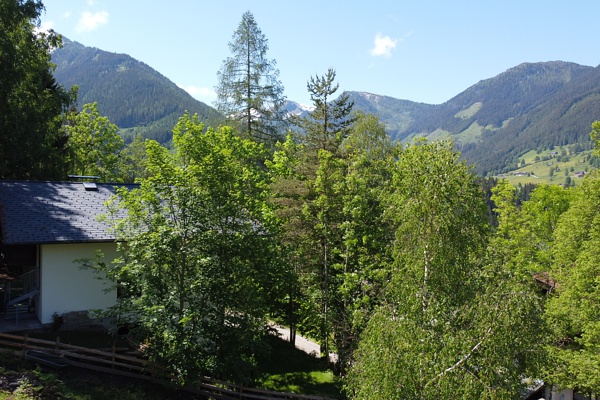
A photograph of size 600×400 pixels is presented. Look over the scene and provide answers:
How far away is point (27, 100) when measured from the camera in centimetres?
2473

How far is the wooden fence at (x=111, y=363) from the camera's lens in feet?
42.4

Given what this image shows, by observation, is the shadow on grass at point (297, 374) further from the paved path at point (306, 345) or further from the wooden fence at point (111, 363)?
the wooden fence at point (111, 363)

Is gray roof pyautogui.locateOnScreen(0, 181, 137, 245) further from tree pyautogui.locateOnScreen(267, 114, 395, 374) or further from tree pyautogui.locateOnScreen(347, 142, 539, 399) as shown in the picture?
tree pyautogui.locateOnScreen(347, 142, 539, 399)

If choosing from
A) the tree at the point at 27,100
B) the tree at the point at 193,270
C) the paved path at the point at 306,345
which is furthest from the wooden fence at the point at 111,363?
the tree at the point at 27,100

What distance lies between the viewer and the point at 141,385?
1371cm

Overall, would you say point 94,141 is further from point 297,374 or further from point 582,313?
point 582,313

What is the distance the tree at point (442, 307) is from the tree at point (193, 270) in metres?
4.10

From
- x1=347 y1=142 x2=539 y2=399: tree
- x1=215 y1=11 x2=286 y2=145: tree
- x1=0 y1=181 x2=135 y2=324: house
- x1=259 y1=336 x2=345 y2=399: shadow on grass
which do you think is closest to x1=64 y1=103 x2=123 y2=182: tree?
x1=215 y1=11 x2=286 y2=145: tree

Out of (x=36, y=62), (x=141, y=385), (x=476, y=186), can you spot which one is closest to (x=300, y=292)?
(x=141, y=385)

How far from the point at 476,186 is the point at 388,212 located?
2.06 m

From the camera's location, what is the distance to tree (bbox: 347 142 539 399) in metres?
7.95

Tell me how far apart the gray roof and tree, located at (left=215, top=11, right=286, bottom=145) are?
14012mm

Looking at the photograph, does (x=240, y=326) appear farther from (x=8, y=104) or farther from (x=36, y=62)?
(x=36, y=62)

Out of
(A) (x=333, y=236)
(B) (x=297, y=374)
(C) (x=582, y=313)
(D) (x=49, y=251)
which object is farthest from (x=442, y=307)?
(D) (x=49, y=251)
